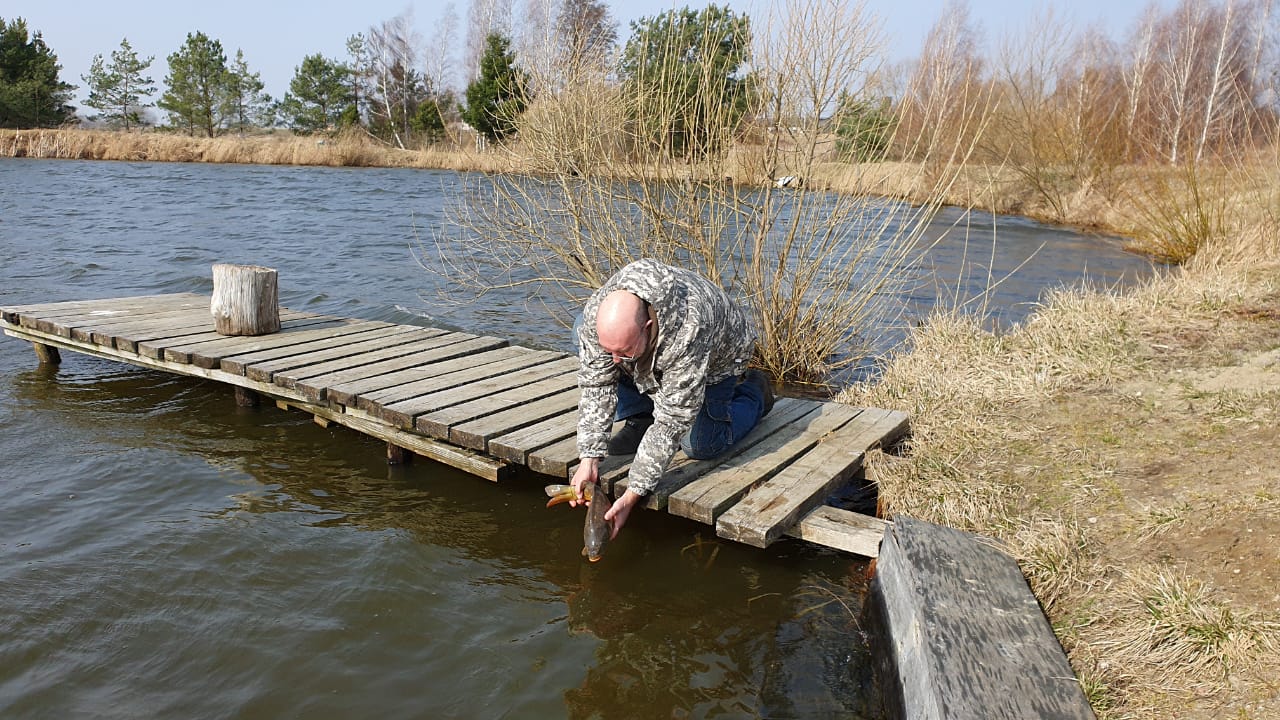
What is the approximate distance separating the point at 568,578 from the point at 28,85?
4875cm

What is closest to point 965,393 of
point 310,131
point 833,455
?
point 833,455

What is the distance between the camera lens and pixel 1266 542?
3.29 meters

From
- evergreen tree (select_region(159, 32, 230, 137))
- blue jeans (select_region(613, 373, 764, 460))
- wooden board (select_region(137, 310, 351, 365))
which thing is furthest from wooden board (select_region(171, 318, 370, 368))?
evergreen tree (select_region(159, 32, 230, 137))

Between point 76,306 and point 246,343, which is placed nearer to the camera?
point 246,343

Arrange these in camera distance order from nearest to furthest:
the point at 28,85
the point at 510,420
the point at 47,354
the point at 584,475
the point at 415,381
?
the point at 584,475 → the point at 510,420 → the point at 415,381 → the point at 47,354 → the point at 28,85

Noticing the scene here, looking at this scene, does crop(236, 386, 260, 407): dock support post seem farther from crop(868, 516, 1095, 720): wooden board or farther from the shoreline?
crop(868, 516, 1095, 720): wooden board

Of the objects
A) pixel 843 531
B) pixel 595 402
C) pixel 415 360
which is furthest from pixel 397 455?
pixel 843 531

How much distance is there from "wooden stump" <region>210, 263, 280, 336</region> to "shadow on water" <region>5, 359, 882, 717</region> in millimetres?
1007

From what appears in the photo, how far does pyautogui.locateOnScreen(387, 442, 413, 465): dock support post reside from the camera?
532cm

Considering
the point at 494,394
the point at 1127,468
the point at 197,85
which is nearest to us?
the point at 1127,468

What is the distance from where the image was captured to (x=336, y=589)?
3984 millimetres

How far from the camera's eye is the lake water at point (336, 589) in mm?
3303

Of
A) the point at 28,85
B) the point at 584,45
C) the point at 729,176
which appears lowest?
the point at 729,176

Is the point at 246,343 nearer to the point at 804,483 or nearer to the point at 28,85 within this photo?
the point at 804,483
